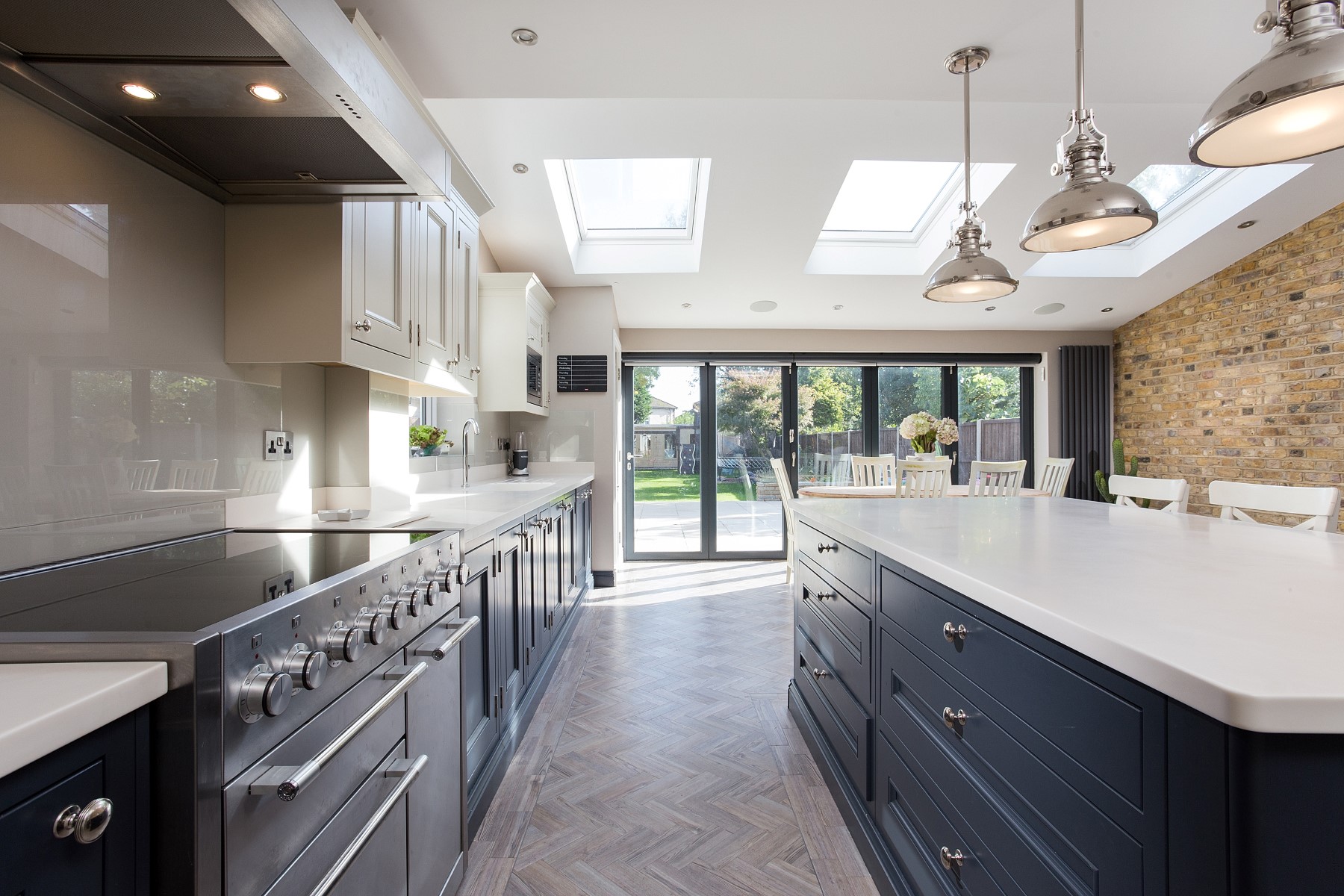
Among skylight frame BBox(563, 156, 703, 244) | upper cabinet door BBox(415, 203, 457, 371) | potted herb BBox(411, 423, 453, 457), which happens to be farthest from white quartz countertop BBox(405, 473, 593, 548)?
skylight frame BBox(563, 156, 703, 244)

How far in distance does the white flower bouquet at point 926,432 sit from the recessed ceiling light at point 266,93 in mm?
4114

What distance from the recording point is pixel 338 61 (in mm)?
1172

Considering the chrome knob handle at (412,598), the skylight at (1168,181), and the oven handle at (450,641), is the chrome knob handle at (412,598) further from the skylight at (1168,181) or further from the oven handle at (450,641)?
the skylight at (1168,181)

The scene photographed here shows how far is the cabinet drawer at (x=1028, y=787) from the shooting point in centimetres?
78

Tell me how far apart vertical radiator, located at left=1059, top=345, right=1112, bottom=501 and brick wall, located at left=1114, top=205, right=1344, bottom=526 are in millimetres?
195

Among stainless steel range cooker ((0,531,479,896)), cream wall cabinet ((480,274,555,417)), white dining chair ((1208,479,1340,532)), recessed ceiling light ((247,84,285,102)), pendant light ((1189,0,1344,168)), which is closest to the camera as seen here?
stainless steel range cooker ((0,531,479,896))

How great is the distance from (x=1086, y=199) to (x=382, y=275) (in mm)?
2096

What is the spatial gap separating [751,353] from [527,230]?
2.56 m

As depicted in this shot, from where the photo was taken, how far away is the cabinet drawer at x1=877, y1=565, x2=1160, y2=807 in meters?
0.76


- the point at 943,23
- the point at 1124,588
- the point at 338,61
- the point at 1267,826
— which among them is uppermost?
the point at 943,23

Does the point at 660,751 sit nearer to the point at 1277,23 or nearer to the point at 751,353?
the point at 1277,23

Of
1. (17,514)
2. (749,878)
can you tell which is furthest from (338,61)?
(749,878)

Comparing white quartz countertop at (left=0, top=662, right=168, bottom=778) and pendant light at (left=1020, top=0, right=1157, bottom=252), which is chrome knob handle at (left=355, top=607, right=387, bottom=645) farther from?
pendant light at (left=1020, top=0, right=1157, bottom=252)

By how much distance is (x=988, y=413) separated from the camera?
6176 millimetres
